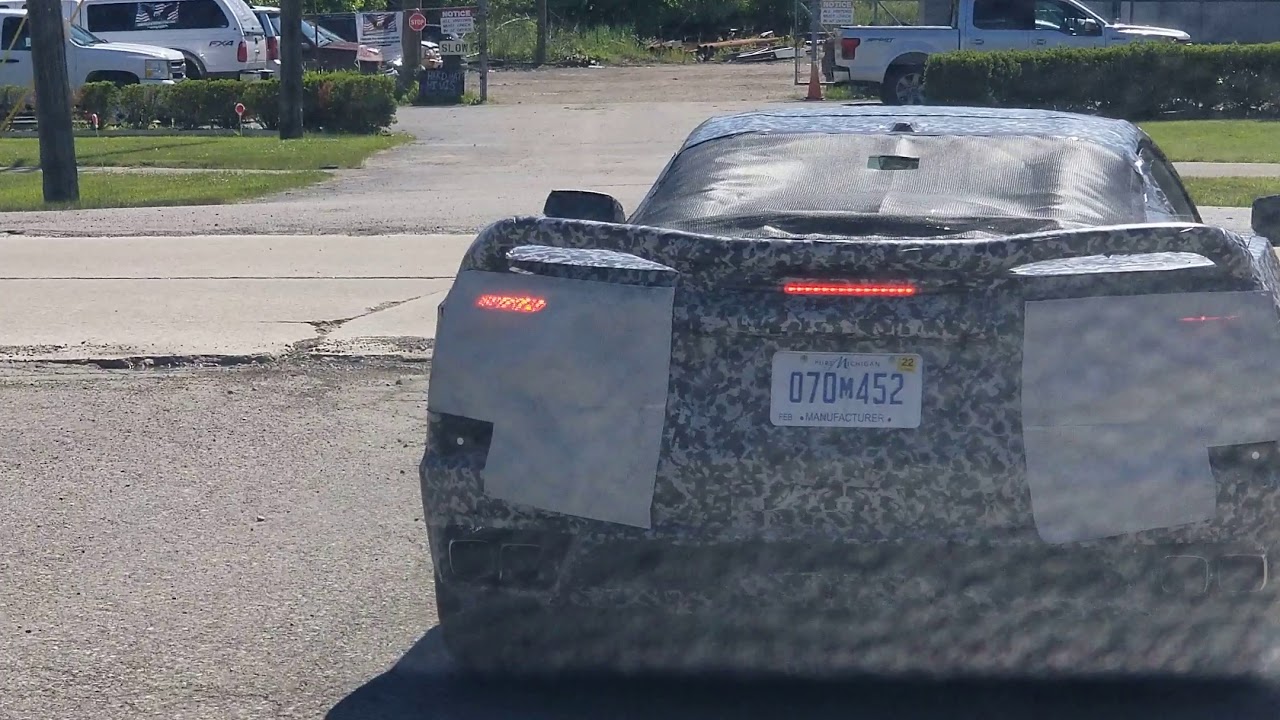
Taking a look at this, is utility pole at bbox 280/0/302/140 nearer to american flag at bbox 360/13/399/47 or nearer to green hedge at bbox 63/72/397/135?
green hedge at bbox 63/72/397/135

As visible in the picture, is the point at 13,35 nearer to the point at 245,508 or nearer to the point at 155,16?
the point at 155,16

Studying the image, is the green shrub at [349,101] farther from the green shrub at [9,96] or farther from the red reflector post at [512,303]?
the red reflector post at [512,303]

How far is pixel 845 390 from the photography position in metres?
3.89

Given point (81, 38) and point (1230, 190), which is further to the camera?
point (81, 38)

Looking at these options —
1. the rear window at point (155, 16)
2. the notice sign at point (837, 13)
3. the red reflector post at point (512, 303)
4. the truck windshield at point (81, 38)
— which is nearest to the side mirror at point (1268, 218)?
the red reflector post at point (512, 303)

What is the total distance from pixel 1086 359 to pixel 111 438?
4856 millimetres

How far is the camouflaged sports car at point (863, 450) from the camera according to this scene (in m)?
3.80

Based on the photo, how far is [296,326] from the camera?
957 cm

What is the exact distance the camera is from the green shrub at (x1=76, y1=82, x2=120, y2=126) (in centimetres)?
2766

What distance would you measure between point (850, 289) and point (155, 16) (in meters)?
33.1

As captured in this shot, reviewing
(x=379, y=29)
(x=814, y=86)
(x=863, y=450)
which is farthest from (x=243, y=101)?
(x=863, y=450)

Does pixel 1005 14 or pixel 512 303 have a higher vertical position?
pixel 1005 14

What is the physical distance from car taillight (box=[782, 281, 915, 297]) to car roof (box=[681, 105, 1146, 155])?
1.49 metres

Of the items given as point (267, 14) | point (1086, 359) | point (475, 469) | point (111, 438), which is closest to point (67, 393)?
point (111, 438)
